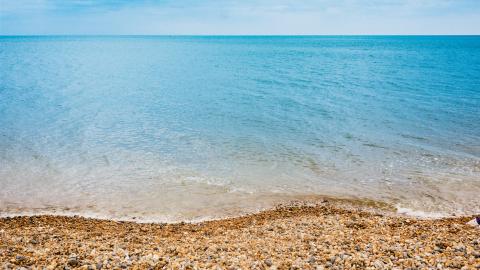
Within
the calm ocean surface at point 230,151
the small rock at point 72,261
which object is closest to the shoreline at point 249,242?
the small rock at point 72,261

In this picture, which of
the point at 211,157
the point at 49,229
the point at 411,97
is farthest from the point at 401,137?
the point at 49,229

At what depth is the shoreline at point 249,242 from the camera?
28.9 feet

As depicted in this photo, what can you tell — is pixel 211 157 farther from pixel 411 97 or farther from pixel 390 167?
pixel 411 97

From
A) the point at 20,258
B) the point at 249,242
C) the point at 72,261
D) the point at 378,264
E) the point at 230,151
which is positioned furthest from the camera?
the point at 230,151

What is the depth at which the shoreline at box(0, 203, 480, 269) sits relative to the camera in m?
8.80

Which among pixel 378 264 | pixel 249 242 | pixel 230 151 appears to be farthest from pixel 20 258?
pixel 230 151

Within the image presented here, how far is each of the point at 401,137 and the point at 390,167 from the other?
5.81 metres

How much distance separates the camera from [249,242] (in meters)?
10.8

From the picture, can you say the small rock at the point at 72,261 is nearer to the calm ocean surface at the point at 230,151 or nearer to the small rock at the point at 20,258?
the small rock at the point at 20,258

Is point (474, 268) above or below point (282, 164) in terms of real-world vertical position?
above

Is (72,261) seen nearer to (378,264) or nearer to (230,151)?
(378,264)

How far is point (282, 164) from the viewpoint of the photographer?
19781mm

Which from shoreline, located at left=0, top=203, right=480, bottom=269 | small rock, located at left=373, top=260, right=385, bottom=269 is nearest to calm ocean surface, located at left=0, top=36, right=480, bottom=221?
shoreline, located at left=0, top=203, right=480, bottom=269

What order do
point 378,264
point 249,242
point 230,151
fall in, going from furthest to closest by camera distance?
1. point 230,151
2. point 249,242
3. point 378,264
